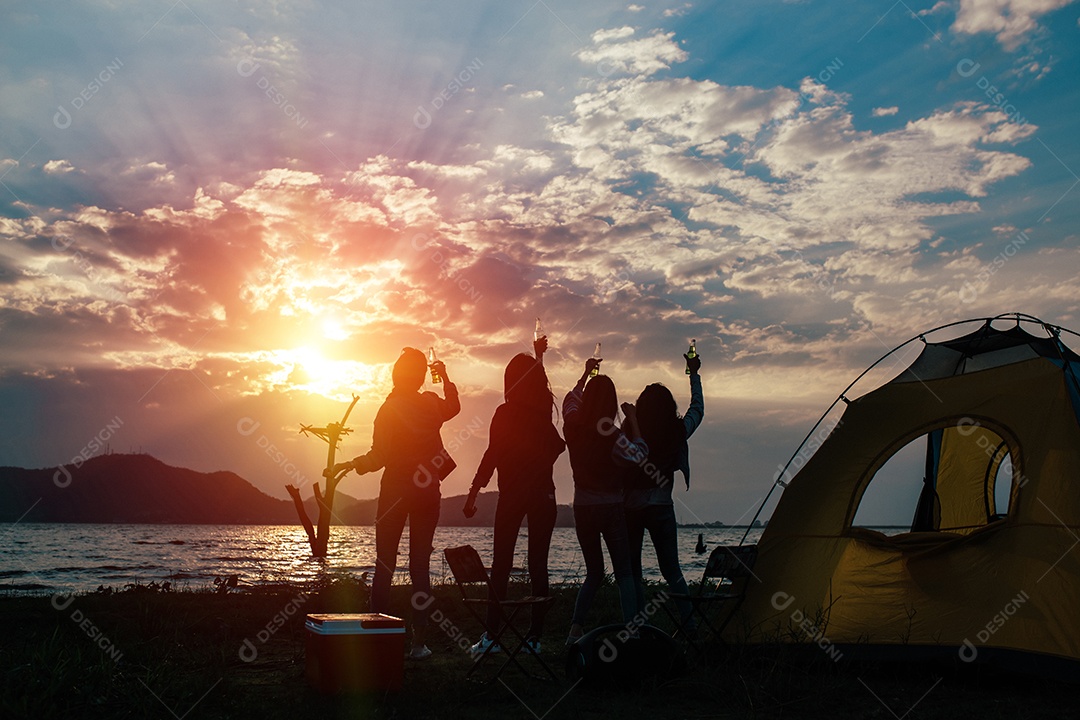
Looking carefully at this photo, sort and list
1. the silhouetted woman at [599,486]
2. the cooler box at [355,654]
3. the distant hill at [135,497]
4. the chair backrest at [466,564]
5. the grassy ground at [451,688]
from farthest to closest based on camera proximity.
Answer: the distant hill at [135,497], the silhouetted woman at [599,486], the chair backrest at [466,564], the cooler box at [355,654], the grassy ground at [451,688]

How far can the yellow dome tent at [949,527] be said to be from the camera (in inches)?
202

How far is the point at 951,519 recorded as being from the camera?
24.0 ft

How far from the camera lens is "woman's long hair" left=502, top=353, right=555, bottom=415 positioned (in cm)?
603

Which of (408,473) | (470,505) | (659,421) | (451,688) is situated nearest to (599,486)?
(659,421)

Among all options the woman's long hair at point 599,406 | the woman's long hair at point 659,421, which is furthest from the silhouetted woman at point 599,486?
the woman's long hair at point 659,421

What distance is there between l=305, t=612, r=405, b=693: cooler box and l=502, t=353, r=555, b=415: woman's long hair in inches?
80.1

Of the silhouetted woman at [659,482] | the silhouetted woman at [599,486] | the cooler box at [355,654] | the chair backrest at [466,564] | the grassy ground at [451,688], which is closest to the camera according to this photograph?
the grassy ground at [451,688]

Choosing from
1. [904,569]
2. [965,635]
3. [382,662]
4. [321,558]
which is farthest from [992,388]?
[321,558]

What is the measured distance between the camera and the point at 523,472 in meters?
5.86

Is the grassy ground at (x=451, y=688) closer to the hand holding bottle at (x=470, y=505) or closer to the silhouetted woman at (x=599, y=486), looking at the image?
the silhouetted woman at (x=599, y=486)

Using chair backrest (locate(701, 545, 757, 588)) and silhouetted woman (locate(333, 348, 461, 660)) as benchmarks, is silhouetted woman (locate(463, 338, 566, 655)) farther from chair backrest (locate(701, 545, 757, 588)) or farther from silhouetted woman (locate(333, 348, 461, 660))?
chair backrest (locate(701, 545, 757, 588))

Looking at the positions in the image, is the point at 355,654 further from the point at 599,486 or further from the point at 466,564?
the point at 599,486

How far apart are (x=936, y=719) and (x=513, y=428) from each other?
3.42 meters

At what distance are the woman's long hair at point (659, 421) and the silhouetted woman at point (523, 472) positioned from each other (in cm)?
77
